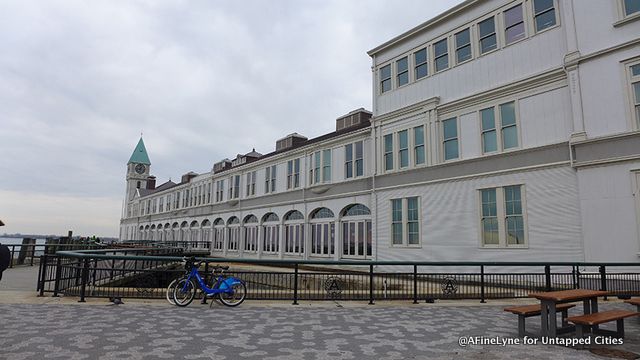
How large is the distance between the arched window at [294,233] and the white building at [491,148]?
132 millimetres

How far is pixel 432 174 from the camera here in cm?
1917

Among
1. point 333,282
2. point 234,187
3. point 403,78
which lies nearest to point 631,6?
point 403,78

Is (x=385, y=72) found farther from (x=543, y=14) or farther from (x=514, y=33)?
(x=543, y=14)

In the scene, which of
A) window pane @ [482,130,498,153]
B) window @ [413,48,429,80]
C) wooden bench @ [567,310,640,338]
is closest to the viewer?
wooden bench @ [567,310,640,338]

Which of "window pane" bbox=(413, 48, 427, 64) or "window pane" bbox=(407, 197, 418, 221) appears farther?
"window pane" bbox=(413, 48, 427, 64)

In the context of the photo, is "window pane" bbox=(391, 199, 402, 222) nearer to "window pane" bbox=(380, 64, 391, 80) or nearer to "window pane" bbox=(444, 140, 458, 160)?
"window pane" bbox=(444, 140, 458, 160)

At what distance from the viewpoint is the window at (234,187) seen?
36147mm

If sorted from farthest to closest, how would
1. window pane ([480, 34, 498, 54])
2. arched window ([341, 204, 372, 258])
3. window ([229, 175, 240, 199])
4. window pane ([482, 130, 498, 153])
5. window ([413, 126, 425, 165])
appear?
window ([229, 175, 240, 199]) → arched window ([341, 204, 372, 258]) → window ([413, 126, 425, 165]) → window pane ([480, 34, 498, 54]) → window pane ([482, 130, 498, 153])

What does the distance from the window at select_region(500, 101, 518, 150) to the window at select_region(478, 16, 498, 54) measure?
2.79 metres

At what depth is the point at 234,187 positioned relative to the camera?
Answer: 36.5 meters

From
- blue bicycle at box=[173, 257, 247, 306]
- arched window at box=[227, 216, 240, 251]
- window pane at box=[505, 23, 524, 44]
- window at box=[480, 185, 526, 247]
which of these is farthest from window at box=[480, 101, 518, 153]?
arched window at box=[227, 216, 240, 251]

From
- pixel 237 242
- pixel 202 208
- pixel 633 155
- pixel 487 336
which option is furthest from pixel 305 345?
pixel 202 208

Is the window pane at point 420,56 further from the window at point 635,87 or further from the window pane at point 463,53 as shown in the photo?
the window at point 635,87

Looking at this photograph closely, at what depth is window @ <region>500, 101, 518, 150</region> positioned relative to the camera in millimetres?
16547
